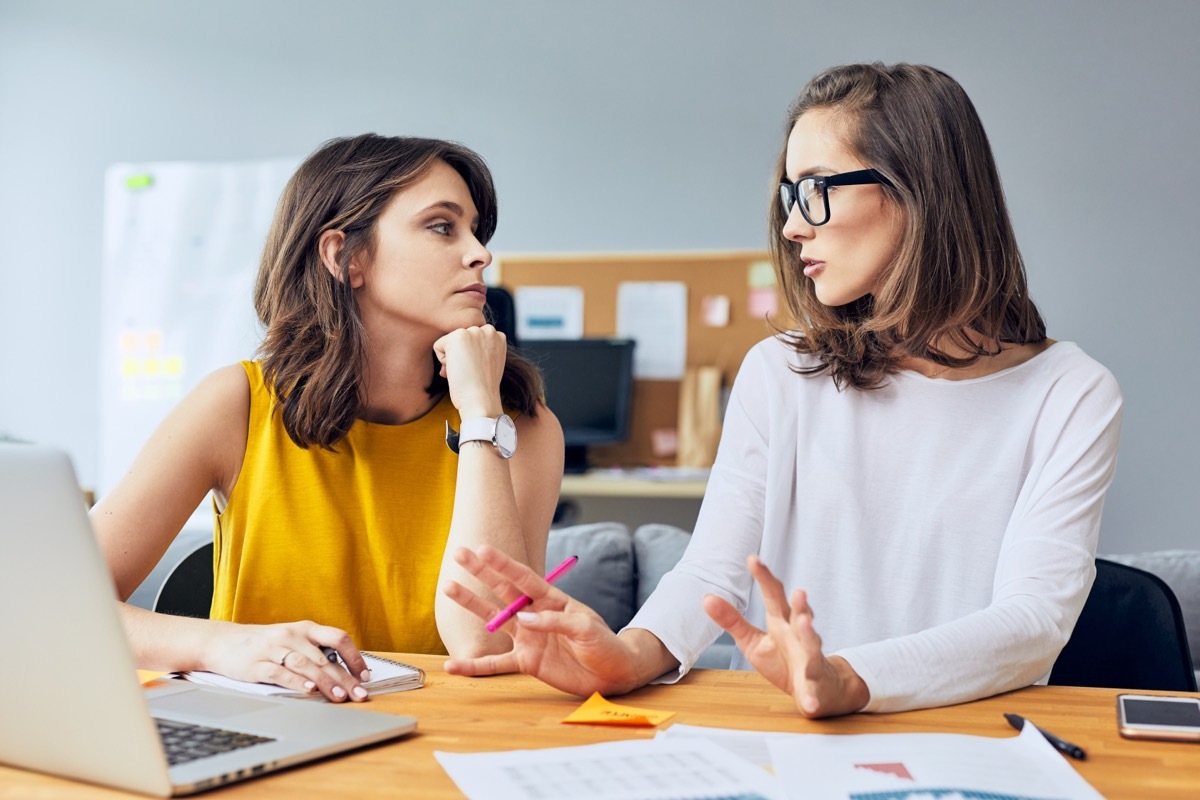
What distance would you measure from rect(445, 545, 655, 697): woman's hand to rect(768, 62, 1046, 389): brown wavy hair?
59cm

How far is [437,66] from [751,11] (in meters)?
1.31

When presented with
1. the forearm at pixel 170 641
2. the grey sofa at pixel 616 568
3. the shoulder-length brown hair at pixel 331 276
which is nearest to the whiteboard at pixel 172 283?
the grey sofa at pixel 616 568

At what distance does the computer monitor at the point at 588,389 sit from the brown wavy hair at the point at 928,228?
9.16 ft

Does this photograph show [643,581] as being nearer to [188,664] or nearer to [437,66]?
[188,664]

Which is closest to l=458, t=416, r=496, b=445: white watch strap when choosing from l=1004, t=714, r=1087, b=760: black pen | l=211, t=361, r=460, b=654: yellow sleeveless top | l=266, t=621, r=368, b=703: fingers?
l=211, t=361, r=460, b=654: yellow sleeveless top

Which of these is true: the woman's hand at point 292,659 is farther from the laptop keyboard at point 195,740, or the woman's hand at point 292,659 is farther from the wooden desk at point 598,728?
the laptop keyboard at point 195,740

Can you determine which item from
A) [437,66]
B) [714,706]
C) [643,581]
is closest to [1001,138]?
[437,66]

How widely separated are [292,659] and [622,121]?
148 inches

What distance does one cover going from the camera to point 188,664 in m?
1.15

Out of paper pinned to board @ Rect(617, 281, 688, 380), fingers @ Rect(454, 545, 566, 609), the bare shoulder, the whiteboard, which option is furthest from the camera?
the whiteboard

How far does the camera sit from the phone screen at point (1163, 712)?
94 cm

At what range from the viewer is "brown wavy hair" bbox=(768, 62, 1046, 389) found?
1.38 meters

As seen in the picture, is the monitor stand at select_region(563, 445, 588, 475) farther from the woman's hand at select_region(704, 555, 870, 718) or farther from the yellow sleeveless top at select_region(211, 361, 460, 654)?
the woman's hand at select_region(704, 555, 870, 718)

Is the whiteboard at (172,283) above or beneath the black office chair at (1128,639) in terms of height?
above
